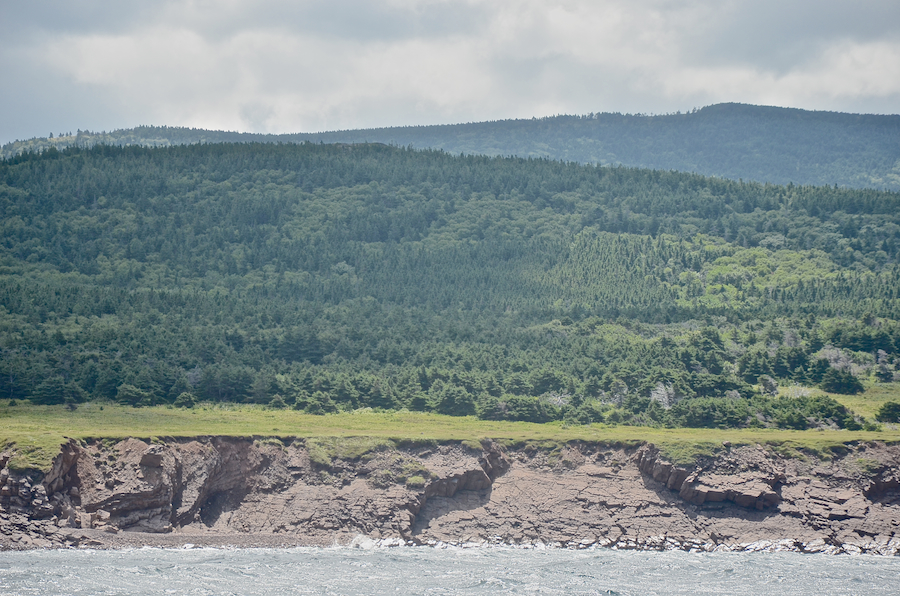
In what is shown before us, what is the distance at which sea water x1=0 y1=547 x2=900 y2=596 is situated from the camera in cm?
6344

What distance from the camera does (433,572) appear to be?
69500 millimetres

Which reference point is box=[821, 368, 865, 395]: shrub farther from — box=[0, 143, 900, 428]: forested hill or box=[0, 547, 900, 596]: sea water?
box=[0, 547, 900, 596]: sea water

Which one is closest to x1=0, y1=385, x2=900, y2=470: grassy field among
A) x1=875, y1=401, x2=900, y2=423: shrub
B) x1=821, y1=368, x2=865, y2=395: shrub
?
x1=875, y1=401, x2=900, y2=423: shrub

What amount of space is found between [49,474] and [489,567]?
28013mm

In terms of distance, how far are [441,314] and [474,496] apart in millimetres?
77680

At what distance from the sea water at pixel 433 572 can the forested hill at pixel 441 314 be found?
29885 mm

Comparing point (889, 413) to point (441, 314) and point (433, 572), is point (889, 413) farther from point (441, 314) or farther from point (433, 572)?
point (441, 314)

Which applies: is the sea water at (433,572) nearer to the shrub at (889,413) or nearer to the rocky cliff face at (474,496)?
the rocky cliff face at (474,496)

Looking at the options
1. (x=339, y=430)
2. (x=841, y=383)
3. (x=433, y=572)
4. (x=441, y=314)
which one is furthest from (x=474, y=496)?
(x=441, y=314)

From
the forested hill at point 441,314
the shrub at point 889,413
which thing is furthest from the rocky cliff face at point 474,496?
the shrub at point 889,413

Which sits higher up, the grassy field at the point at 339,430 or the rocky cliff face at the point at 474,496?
the grassy field at the point at 339,430

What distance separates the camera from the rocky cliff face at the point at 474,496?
7775 centimetres

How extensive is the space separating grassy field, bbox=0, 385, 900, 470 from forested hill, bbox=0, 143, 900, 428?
4801 mm

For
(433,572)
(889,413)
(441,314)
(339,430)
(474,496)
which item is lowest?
(433,572)
